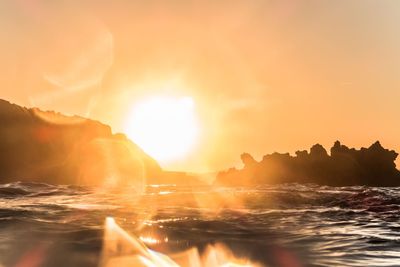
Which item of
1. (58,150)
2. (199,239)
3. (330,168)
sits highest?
(58,150)

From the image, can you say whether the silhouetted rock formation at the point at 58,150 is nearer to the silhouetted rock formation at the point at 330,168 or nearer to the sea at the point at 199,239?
the silhouetted rock formation at the point at 330,168

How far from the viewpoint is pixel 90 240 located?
640 cm

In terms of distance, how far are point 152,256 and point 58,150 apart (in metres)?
106

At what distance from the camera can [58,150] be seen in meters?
103

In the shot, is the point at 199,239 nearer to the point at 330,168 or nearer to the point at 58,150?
the point at 330,168

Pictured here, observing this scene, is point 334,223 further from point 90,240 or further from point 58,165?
point 58,165

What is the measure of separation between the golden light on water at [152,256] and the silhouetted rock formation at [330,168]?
3245 inches

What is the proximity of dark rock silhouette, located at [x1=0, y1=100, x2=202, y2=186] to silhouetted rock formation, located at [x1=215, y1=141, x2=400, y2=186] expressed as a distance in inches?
826

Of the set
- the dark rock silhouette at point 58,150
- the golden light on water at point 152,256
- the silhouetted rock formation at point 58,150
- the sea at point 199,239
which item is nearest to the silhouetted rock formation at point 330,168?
the dark rock silhouette at point 58,150

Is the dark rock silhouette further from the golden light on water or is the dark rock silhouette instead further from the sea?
the golden light on water

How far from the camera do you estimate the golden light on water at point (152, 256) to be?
462 cm

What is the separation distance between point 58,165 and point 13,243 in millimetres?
93209

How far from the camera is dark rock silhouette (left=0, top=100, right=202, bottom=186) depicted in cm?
8738

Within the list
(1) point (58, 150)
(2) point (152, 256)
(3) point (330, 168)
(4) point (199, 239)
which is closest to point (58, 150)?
(1) point (58, 150)
